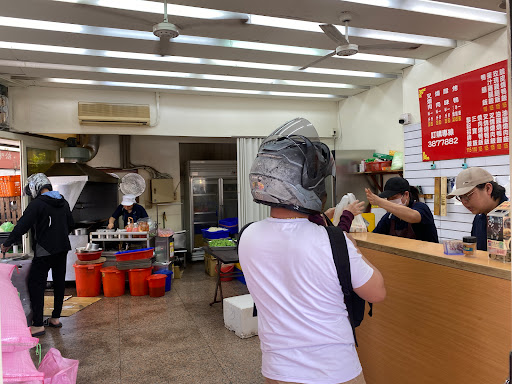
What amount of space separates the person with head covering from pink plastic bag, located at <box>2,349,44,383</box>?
10.1 ft

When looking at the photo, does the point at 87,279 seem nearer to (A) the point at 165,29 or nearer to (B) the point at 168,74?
(B) the point at 168,74

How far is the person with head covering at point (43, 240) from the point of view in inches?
172

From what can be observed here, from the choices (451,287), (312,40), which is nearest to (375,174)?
(312,40)

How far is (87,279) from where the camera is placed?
573 centimetres

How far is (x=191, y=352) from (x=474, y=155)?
12.6 feet

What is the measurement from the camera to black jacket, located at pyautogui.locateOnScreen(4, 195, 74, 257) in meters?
4.35

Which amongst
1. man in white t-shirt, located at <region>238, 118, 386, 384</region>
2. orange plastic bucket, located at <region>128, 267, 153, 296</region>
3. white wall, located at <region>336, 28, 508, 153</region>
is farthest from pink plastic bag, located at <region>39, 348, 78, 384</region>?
white wall, located at <region>336, 28, 508, 153</region>

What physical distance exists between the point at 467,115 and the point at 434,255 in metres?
3.44

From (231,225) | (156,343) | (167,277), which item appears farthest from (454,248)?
(231,225)

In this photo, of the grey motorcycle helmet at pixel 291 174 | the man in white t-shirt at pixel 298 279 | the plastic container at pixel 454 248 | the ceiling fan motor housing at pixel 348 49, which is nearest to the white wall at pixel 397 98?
the ceiling fan motor housing at pixel 348 49

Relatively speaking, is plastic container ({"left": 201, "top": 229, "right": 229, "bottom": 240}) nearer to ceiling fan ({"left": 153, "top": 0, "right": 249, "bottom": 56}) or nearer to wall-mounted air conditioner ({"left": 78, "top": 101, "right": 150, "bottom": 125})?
wall-mounted air conditioner ({"left": 78, "top": 101, "right": 150, "bottom": 125})

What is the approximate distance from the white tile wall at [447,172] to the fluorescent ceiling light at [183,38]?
1.18 m

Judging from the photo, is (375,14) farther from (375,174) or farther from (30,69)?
Result: (30,69)

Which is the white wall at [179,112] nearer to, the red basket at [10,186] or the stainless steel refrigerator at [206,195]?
the red basket at [10,186]
